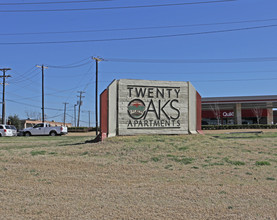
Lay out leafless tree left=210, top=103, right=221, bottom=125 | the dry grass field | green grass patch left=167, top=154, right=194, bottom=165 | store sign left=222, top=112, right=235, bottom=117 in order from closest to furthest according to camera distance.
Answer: the dry grass field < green grass patch left=167, top=154, right=194, bottom=165 < leafless tree left=210, top=103, right=221, bottom=125 < store sign left=222, top=112, right=235, bottom=117

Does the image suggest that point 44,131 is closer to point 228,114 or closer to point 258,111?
point 228,114

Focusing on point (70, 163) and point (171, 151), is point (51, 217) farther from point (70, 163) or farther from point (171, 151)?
point (171, 151)

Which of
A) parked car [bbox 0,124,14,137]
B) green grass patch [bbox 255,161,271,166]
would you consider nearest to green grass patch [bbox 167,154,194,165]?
green grass patch [bbox 255,161,271,166]

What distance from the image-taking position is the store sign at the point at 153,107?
17375 mm

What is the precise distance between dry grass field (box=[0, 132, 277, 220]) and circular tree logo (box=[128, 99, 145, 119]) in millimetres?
3234

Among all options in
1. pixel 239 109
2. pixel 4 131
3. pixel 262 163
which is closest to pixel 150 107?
pixel 262 163

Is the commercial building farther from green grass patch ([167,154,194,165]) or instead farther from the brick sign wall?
green grass patch ([167,154,194,165])

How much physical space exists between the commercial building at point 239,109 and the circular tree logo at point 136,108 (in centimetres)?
4627

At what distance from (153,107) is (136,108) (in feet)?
3.22

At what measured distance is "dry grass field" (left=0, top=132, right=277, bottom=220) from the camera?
6.18 m

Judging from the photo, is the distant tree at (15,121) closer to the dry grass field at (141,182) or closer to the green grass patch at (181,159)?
the dry grass field at (141,182)

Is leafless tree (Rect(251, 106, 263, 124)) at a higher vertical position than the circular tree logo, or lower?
higher

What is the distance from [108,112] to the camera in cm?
1689

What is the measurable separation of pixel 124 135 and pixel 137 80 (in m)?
3.04
